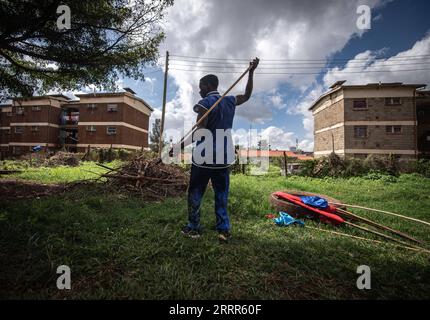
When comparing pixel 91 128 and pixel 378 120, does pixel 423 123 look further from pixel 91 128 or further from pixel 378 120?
pixel 91 128

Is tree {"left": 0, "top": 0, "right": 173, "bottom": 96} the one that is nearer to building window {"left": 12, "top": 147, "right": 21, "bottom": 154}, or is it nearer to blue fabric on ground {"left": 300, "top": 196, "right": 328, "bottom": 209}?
blue fabric on ground {"left": 300, "top": 196, "right": 328, "bottom": 209}

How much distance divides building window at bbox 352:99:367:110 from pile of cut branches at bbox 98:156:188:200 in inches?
921

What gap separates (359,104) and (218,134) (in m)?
25.9

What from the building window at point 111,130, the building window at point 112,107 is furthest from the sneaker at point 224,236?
the building window at point 112,107

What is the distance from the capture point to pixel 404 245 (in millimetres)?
3355

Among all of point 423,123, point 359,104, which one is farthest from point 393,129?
point 423,123

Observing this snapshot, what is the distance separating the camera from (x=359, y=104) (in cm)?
2308

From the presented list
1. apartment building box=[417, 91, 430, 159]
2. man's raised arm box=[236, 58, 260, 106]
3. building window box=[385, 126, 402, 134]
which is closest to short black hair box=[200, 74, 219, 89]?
man's raised arm box=[236, 58, 260, 106]

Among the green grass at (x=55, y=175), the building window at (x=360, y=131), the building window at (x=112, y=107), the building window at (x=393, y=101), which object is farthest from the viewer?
the building window at (x=112, y=107)

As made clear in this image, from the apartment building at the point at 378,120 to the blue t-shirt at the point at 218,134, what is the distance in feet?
78.4

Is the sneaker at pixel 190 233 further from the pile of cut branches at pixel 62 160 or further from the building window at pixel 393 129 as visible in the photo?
the building window at pixel 393 129

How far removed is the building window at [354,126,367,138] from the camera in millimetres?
22703

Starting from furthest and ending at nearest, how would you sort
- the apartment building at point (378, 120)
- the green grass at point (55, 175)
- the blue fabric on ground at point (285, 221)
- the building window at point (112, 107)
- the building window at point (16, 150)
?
the building window at point (16, 150), the building window at point (112, 107), the apartment building at point (378, 120), the green grass at point (55, 175), the blue fabric on ground at point (285, 221)

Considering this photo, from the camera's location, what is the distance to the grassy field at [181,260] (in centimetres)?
202
